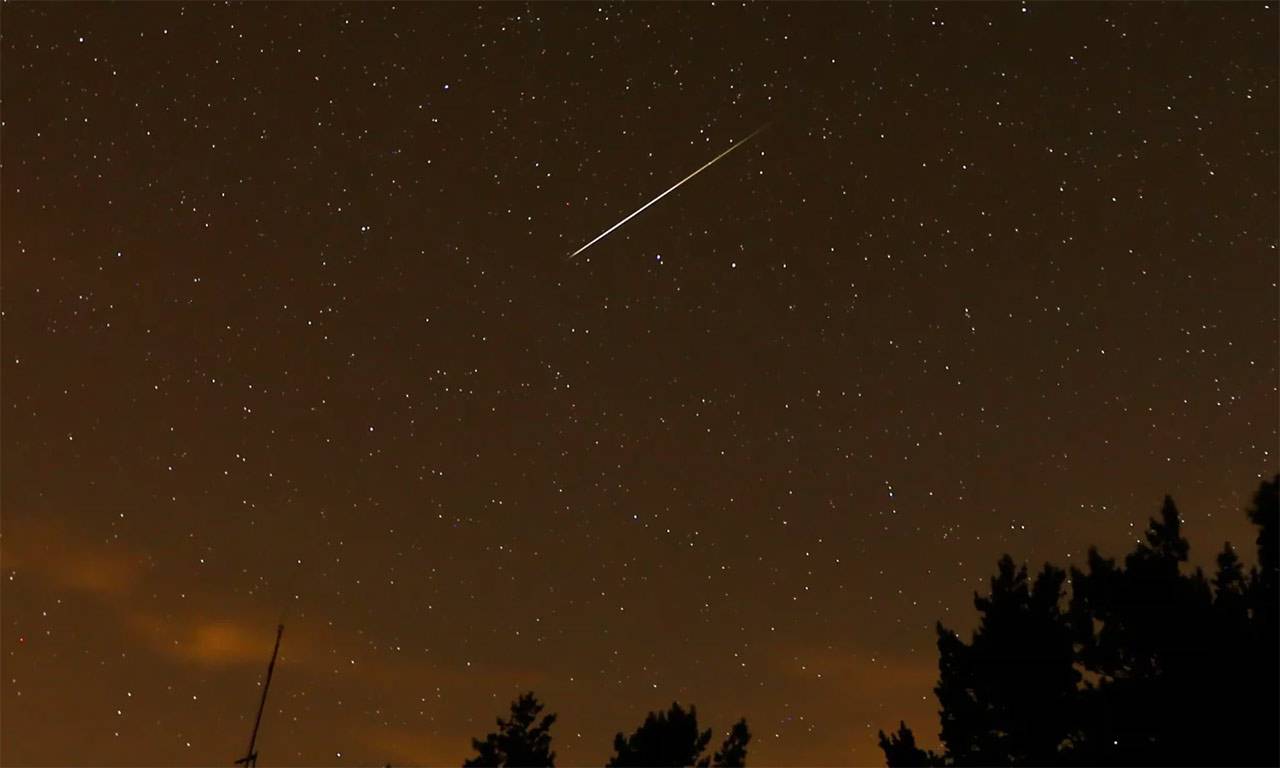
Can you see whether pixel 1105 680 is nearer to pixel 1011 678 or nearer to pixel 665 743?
pixel 1011 678

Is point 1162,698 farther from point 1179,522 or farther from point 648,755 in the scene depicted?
point 648,755

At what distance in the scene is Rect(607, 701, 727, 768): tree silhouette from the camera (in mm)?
20047

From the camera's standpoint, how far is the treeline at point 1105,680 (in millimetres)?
17250

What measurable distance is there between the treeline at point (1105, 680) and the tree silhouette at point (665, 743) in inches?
0.8

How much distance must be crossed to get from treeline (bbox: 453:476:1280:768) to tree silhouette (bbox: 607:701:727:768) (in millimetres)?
19

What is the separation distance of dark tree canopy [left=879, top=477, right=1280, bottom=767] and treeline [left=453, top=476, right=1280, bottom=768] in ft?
0.07

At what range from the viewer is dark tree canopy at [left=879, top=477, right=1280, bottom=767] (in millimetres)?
17188

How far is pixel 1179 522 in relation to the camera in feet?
64.9

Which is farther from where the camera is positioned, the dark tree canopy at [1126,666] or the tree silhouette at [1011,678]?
the tree silhouette at [1011,678]

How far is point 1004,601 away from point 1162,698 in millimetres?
3919

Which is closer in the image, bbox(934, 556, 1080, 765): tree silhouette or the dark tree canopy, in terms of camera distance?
the dark tree canopy

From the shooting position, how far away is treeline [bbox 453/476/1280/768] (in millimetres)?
17250

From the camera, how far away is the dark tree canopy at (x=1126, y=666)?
56.4ft

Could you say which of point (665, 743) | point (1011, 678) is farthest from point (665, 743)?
point (1011, 678)
